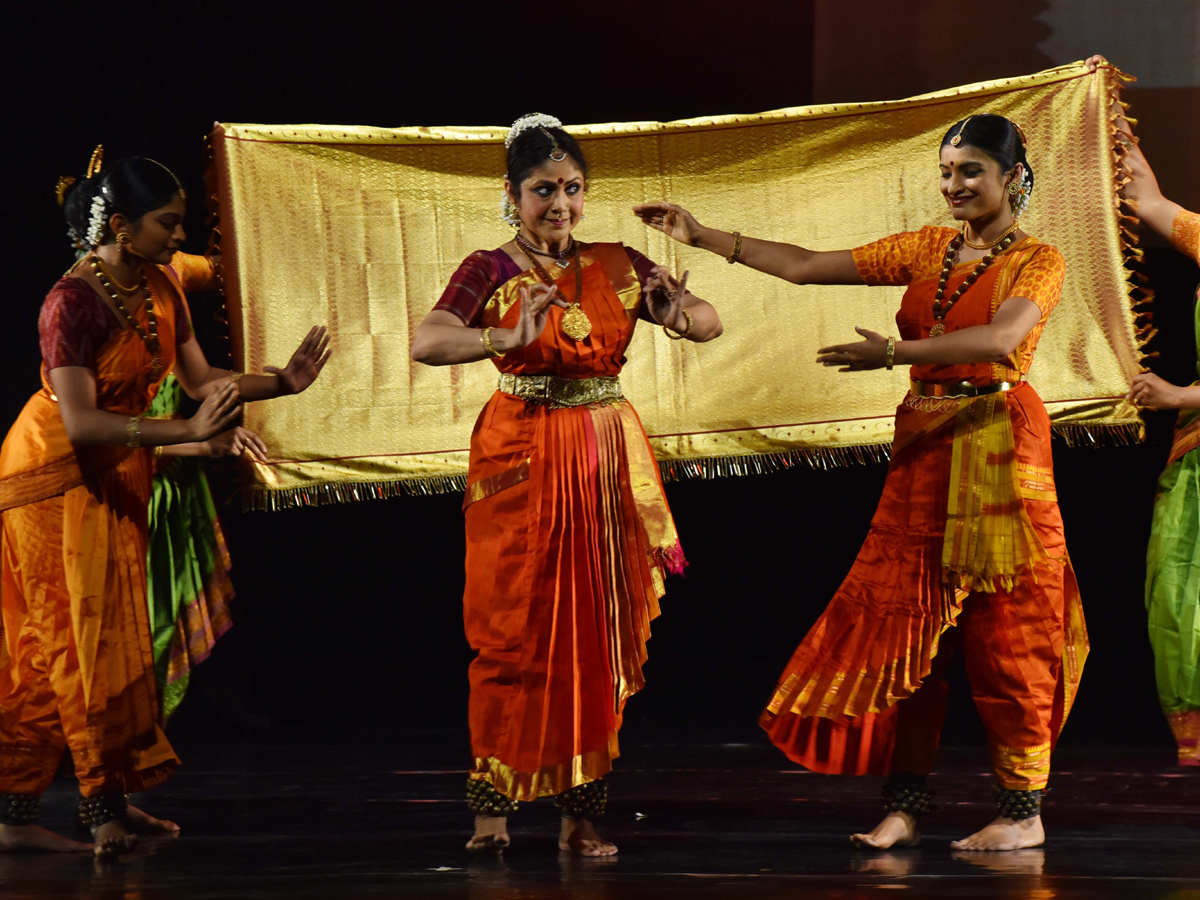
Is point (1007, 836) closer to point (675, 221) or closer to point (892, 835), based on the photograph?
point (892, 835)

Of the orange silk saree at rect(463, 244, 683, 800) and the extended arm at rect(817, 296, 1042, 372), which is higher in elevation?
the extended arm at rect(817, 296, 1042, 372)

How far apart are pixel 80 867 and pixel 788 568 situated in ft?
7.39

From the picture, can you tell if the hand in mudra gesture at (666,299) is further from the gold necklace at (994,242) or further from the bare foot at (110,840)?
the bare foot at (110,840)

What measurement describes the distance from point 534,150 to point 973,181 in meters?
0.89

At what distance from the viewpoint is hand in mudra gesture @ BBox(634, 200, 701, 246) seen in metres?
3.21

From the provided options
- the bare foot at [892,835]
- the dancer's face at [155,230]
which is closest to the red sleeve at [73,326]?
the dancer's face at [155,230]

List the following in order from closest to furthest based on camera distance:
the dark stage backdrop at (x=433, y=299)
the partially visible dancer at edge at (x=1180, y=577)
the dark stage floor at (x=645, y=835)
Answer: the dark stage floor at (x=645, y=835), the partially visible dancer at edge at (x=1180, y=577), the dark stage backdrop at (x=433, y=299)

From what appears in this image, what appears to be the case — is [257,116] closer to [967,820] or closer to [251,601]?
[251,601]

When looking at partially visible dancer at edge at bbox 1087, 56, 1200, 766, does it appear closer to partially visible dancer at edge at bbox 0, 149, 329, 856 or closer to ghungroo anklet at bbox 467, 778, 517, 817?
ghungroo anklet at bbox 467, 778, 517, 817

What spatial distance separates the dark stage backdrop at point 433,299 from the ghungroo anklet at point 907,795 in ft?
4.08

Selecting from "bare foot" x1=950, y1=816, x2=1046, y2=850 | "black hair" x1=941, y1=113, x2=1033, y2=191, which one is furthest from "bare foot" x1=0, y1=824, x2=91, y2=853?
"black hair" x1=941, y1=113, x2=1033, y2=191

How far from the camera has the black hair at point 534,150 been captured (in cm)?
296

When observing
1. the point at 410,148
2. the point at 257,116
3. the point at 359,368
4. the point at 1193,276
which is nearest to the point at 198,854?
the point at 359,368

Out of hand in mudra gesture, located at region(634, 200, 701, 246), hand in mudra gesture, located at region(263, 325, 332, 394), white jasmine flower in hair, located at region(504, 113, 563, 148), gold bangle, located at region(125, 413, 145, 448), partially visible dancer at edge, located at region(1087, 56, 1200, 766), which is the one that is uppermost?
white jasmine flower in hair, located at region(504, 113, 563, 148)
